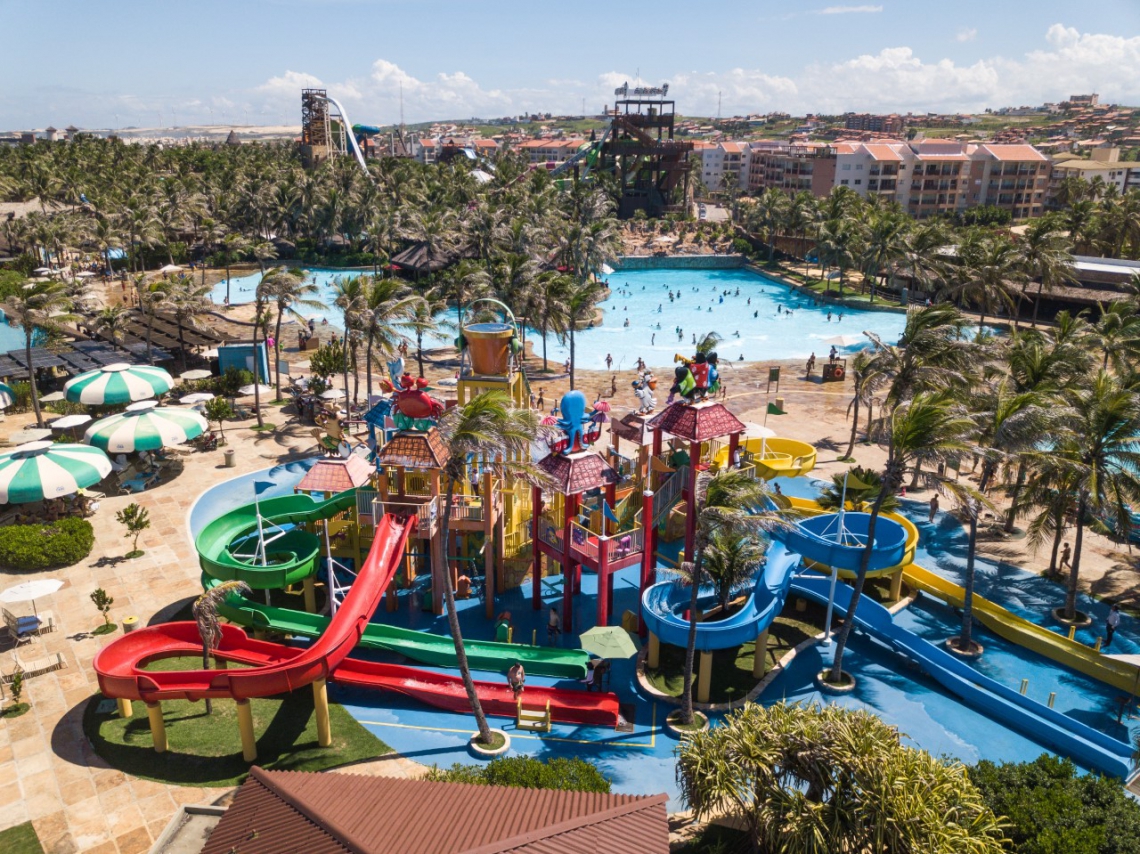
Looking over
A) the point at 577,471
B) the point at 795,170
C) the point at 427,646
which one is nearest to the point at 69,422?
the point at 427,646

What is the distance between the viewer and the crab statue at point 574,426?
2341 centimetres

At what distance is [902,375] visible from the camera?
101 feet

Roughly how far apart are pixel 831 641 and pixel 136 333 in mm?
44169

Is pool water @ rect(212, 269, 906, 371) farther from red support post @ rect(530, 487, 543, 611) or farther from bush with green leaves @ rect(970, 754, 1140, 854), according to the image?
bush with green leaves @ rect(970, 754, 1140, 854)

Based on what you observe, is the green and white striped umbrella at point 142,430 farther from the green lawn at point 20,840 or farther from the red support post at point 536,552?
the green lawn at point 20,840

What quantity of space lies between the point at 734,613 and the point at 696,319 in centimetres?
5157

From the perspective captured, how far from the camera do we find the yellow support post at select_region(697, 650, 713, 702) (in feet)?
72.5

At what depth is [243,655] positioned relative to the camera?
21.3 meters

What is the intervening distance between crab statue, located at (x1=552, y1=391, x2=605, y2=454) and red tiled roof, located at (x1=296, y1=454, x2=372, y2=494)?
24.6ft

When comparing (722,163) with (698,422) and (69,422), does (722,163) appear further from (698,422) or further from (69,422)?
(698,422)

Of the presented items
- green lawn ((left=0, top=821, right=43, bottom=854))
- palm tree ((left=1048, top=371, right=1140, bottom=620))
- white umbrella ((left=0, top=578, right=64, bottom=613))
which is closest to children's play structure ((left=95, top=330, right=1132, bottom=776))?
green lawn ((left=0, top=821, right=43, bottom=854))

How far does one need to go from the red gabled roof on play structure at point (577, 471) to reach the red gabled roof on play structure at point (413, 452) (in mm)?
3170

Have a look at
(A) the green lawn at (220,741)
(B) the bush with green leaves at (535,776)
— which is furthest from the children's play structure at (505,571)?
(B) the bush with green leaves at (535,776)

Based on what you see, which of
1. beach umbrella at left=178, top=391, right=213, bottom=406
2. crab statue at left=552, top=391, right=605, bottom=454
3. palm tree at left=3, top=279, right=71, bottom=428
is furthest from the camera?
beach umbrella at left=178, top=391, right=213, bottom=406
